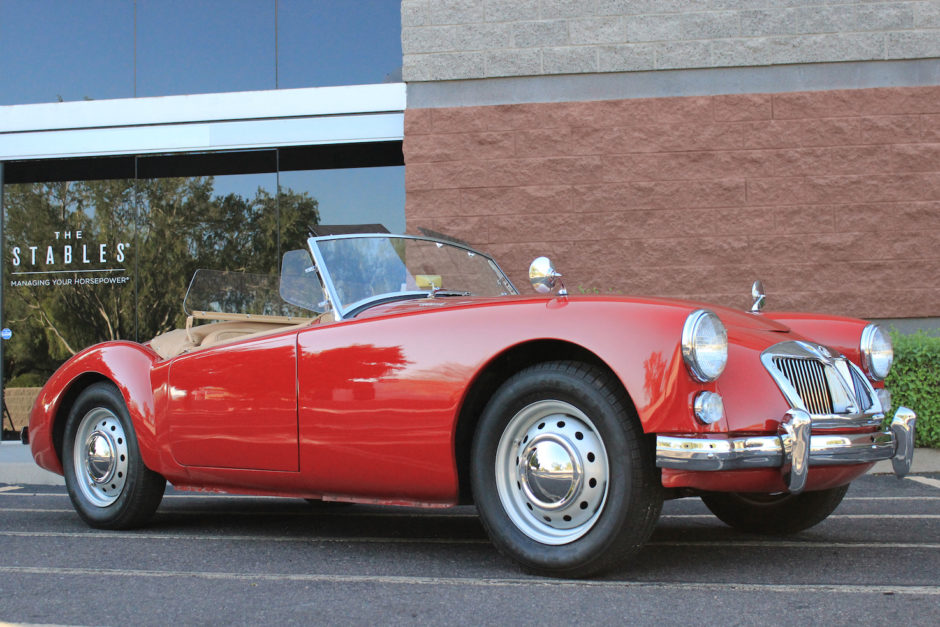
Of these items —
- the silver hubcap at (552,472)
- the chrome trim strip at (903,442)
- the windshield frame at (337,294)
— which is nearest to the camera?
the silver hubcap at (552,472)

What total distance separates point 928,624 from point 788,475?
593mm

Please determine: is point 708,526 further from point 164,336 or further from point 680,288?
point 680,288

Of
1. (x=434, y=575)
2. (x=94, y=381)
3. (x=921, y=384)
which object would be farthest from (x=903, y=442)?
(x=921, y=384)

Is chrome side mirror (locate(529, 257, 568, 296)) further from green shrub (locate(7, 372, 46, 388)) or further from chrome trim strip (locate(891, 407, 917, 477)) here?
green shrub (locate(7, 372, 46, 388))

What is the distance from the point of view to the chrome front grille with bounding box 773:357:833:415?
3.25 meters

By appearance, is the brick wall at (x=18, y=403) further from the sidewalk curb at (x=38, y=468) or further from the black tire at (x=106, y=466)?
the black tire at (x=106, y=466)

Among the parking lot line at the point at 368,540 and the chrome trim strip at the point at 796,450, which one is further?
the parking lot line at the point at 368,540

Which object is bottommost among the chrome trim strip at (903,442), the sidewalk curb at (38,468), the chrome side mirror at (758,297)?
the sidewalk curb at (38,468)

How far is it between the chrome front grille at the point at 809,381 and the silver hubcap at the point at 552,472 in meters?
0.68

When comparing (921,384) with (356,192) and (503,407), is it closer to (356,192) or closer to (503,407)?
(503,407)

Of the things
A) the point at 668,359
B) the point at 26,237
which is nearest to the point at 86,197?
the point at 26,237

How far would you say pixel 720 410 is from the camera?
9.87ft

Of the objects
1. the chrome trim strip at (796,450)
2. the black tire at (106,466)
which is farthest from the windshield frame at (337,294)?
the chrome trim strip at (796,450)

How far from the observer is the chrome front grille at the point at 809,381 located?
10.7ft
